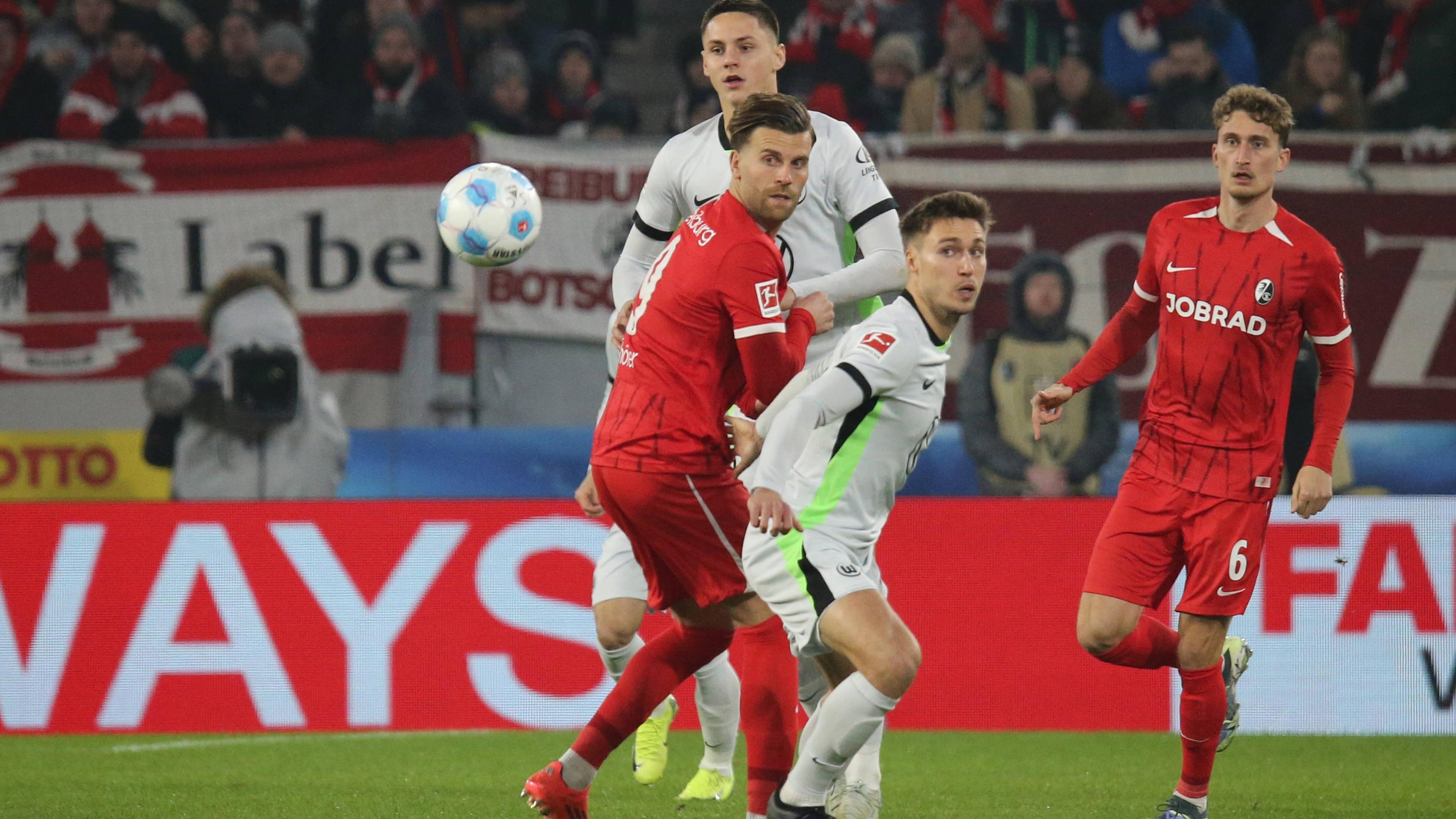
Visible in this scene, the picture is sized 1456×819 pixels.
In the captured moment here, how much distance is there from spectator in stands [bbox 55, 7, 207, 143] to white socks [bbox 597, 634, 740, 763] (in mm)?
5764

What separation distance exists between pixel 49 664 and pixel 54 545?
0.53 metres

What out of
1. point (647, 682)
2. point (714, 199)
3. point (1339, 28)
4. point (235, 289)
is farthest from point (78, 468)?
point (1339, 28)

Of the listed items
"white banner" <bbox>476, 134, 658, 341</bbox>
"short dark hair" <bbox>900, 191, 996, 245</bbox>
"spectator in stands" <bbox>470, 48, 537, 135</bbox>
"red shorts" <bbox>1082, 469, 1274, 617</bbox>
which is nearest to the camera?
"short dark hair" <bbox>900, 191, 996, 245</bbox>

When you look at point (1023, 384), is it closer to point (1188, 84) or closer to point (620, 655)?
point (1188, 84)

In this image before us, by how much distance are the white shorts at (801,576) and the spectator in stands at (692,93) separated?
5.85 m

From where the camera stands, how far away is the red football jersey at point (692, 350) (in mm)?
4453

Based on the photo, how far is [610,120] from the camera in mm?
10391

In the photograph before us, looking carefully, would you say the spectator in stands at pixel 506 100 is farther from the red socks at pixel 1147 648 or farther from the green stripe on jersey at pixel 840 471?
the green stripe on jersey at pixel 840 471

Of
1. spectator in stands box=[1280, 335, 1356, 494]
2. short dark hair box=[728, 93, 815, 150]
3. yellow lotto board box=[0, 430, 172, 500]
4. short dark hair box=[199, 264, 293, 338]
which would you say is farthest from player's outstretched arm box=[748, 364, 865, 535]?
yellow lotto board box=[0, 430, 172, 500]

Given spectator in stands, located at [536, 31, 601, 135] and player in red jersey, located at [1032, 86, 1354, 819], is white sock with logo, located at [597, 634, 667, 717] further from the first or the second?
spectator in stands, located at [536, 31, 601, 135]

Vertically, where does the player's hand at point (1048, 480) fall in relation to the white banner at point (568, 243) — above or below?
below

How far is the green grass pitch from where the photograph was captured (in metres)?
5.54

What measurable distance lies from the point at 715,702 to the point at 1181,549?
1.57 m

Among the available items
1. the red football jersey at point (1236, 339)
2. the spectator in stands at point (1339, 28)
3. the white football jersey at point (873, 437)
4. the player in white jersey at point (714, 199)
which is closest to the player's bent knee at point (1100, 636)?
the red football jersey at point (1236, 339)
